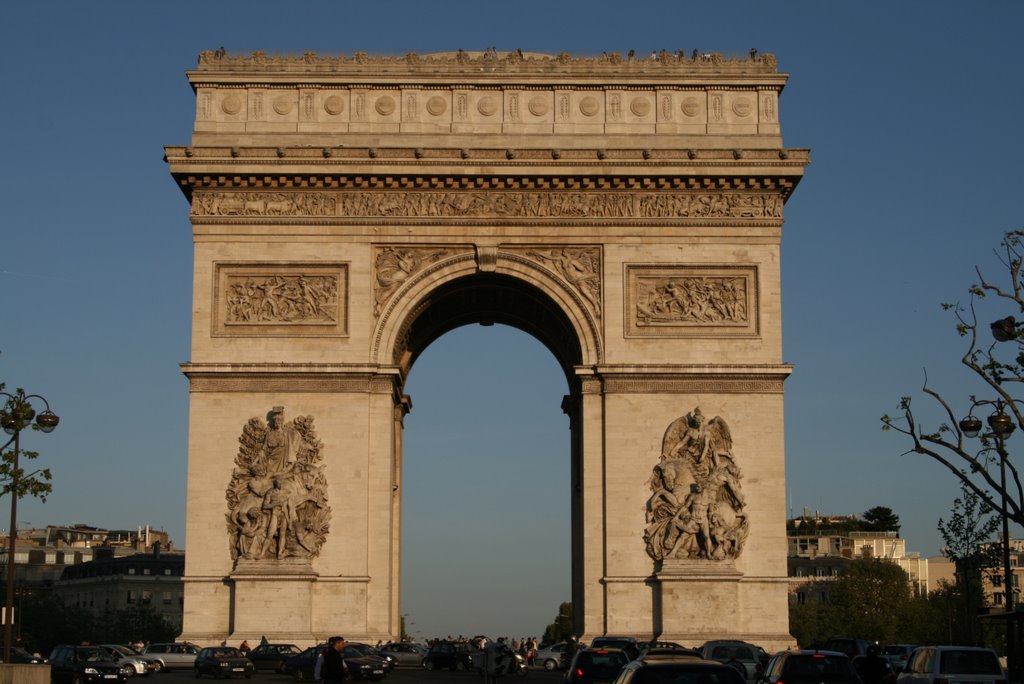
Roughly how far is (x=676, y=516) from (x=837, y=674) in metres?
18.9

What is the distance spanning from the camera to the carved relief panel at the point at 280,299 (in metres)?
41.2

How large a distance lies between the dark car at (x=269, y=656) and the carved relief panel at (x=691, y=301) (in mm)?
11581

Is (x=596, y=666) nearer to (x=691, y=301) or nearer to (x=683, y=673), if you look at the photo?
(x=683, y=673)

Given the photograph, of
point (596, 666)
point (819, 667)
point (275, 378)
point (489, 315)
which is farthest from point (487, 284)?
point (819, 667)

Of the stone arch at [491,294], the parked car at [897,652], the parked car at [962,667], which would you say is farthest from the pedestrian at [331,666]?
the parked car at [897,652]

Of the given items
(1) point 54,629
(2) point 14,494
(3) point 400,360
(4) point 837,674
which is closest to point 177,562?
(1) point 54,629

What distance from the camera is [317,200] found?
41719 mm

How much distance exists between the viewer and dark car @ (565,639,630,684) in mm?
25484

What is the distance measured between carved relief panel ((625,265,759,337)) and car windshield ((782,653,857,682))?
20080 millimetres

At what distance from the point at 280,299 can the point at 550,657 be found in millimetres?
16583

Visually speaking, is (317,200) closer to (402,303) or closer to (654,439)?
(402,303)

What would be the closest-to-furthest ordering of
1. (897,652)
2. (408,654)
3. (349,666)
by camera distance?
1. (349,666)
2. (897,652)
3. (408,654)

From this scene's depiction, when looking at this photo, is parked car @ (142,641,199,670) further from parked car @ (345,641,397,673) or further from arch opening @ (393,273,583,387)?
arch opening @ (393,273,583,387)

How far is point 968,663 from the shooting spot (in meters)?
24.0
